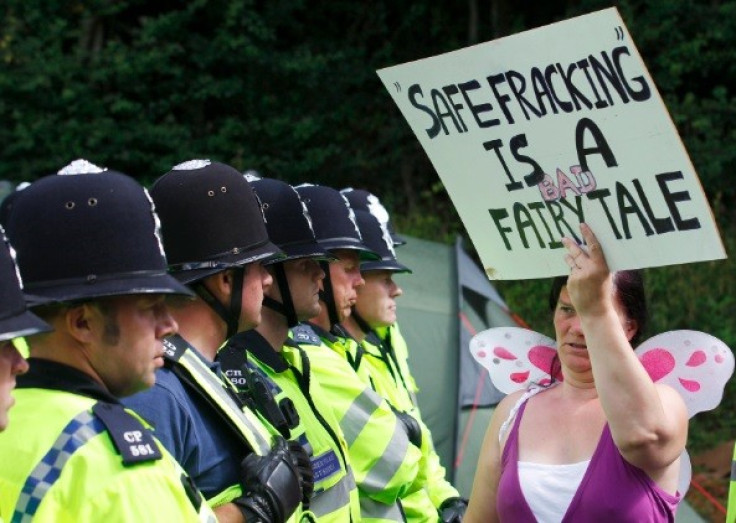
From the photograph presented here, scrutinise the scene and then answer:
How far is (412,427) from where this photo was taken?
5.40 meters

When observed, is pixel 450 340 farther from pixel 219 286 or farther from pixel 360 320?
pixel 219 286

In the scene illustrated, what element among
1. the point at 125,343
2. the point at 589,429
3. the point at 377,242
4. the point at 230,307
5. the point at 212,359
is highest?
the point at 125,343

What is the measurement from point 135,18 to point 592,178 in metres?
13.0

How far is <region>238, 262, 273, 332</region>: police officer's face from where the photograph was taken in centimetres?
362

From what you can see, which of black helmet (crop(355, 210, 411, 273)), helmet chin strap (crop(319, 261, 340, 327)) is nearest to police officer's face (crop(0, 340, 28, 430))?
helmet chin strap (crop(319, 261, 340, 327))

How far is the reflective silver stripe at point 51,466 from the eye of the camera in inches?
97.0

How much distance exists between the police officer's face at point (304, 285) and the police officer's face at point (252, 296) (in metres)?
0.61

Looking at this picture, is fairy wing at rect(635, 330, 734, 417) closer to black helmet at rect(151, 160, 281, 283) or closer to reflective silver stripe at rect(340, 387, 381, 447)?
black helmet at rect(151, 160, 281, 283)

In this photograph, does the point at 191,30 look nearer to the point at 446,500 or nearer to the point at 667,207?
the point at 446,500

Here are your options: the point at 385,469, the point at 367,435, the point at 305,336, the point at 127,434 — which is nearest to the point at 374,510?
the point at 385,469

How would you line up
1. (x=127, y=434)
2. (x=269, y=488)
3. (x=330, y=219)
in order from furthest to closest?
(x=330, y=219) → (x=269, y=488) → (x=127, y=434)

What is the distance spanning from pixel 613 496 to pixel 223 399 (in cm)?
98

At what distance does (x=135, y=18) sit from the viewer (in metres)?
15.4

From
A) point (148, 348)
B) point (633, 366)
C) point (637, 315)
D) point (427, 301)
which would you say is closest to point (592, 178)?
point (633, 366)
